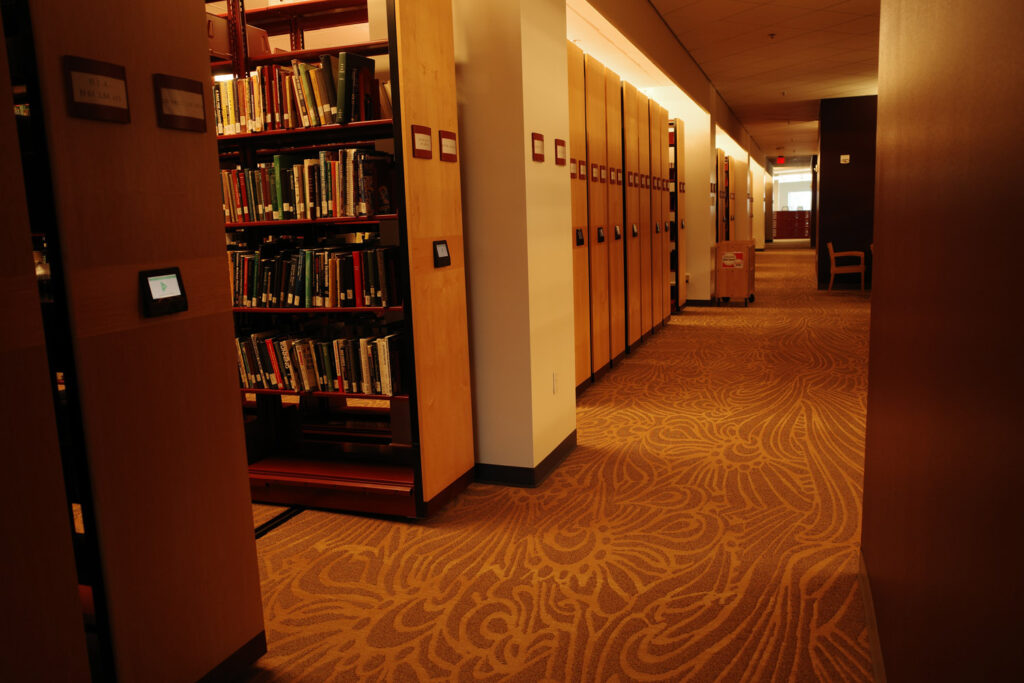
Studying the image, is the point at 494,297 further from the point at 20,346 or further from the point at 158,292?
the point at 20,346

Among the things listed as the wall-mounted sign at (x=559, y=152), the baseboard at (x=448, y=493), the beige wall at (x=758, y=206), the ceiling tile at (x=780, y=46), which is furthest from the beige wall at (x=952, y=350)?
the beige wall at (x=758, y=206)

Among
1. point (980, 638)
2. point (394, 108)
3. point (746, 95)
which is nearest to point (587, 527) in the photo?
point (394, 108)

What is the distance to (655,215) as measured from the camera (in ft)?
27.0

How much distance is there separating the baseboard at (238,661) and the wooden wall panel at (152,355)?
0.02 meters

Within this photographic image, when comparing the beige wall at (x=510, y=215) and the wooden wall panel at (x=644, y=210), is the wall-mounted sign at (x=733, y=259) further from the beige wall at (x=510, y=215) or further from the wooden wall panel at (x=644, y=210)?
the beige wall at (x=510, y=215)

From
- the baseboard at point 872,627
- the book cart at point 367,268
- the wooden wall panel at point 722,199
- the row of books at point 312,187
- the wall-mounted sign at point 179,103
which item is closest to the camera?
the wall-mounted sign at point 179,103

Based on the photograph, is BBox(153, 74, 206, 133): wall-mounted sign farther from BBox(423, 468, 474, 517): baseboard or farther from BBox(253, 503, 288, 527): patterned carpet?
BBox(253, 503, 288, 527): patterned carpet

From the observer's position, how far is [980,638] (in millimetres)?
1054

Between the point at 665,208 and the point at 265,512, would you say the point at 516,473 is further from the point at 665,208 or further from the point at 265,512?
the point at 665,208

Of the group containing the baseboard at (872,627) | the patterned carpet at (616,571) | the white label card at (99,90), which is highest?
the white label card at (99,90)

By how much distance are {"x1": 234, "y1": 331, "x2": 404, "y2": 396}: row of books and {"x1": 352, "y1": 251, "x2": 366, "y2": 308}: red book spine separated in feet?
0.60

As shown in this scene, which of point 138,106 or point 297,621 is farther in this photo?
point 297,621

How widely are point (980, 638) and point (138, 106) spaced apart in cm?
214

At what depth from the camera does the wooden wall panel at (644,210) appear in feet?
24.4
